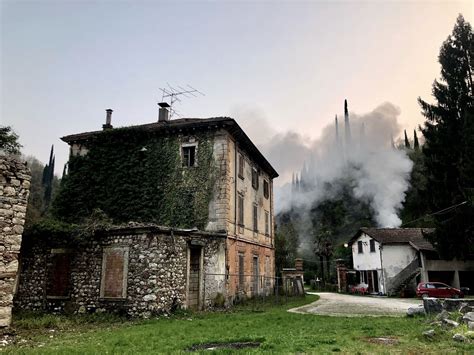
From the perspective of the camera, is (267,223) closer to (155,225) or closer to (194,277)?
(194,277)

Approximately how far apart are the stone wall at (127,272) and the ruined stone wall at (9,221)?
5184mm

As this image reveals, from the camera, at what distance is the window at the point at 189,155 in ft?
66.4

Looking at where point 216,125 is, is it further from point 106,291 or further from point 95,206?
point 106,291

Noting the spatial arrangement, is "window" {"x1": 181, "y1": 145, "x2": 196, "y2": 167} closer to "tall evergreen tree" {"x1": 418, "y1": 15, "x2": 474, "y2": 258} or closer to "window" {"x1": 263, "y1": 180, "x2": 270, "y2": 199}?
"window" {"x1": 263, "y1": 180, "x2": 270, "y2": 199}

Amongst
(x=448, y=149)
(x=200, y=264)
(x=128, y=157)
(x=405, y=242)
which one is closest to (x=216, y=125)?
(x=128, y=157)

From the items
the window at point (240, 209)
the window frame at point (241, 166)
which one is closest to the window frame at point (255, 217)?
the window at point (240, 209)

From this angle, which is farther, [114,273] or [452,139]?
[452,139]

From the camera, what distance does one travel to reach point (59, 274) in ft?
50.4

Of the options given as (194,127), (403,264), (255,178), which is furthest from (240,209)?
(403,264)

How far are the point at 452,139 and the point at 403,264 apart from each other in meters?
14.1

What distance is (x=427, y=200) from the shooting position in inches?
928

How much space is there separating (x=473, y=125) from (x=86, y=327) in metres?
21.3

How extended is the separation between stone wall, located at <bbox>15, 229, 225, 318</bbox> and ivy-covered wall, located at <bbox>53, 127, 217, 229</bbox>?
3.91 m

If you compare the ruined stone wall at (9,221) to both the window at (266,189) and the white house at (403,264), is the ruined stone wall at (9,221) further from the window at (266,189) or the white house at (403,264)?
the white house at (403,264)
